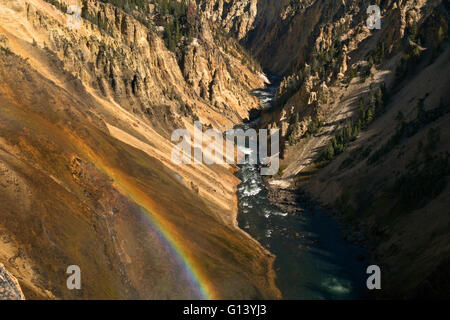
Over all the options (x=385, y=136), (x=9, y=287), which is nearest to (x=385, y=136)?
(x=385, y=136)

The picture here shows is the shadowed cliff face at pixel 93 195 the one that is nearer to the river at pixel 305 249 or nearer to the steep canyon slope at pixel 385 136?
the river at pixel 305 249

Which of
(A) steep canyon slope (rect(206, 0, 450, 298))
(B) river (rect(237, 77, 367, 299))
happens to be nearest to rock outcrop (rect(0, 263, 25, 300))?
(B) river (rect(237, 77, 367, 299))

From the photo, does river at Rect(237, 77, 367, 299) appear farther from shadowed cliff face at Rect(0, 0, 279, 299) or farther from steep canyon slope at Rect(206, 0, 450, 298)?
steep canyon slope at Rect(206, 0, 450, 298)

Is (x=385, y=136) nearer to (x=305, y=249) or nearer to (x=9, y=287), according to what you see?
(x=305, y=249)

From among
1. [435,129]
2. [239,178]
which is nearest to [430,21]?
[435,129]
